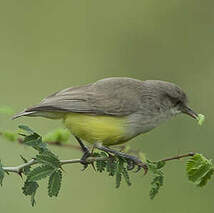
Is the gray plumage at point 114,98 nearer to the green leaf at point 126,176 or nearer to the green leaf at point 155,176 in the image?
the green leaf at point 126,176

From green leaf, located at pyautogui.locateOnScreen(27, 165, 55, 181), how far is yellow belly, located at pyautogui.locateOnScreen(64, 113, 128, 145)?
1134 mm

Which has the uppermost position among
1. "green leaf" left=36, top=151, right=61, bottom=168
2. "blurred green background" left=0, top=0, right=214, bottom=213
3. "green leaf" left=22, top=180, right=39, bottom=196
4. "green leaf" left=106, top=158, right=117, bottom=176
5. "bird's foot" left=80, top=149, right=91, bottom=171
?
"green leaf" left=36, top=151, right=61, bottom=168

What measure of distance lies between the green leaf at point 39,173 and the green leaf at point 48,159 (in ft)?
0.09

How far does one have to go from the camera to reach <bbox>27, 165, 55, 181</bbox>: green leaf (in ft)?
14.5

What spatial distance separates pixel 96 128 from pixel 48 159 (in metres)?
1.16

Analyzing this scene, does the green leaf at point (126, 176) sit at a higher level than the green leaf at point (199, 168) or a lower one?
A: lower

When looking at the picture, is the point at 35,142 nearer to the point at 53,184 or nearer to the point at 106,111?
the point at 53,184

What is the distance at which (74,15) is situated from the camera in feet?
36.3

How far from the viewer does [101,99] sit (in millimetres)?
5742

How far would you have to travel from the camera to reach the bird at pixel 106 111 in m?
5.59

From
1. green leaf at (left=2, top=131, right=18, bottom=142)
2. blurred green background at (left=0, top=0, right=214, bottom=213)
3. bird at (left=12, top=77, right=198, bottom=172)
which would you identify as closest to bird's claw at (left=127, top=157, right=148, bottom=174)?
bird at (left=12, top=77, right=198, bottom=172)

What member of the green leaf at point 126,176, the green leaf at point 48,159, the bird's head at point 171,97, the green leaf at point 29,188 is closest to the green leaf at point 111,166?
the green leaf at point 126,176

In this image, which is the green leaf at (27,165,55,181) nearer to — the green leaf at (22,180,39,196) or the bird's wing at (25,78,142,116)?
the green leaf at (22,180,39,196)

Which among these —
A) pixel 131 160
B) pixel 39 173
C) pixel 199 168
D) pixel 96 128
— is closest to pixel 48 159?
pixel 39 173
